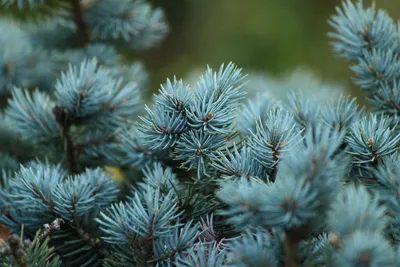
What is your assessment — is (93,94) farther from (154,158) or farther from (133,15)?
(133,15)

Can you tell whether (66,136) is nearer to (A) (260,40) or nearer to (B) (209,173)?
(B) (209,173)

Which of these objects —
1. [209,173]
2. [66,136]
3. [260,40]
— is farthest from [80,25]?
[260,40]

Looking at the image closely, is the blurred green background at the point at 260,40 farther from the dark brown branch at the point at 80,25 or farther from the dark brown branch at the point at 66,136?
the dark brown branch at the point at 66,136

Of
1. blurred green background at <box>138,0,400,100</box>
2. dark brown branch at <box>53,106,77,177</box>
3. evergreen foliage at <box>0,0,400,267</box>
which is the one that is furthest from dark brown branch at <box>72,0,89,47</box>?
blurred green background at <box>138,0,400,100</box>

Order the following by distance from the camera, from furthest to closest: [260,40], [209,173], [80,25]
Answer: [260,40] < [80,25] < [209,173]

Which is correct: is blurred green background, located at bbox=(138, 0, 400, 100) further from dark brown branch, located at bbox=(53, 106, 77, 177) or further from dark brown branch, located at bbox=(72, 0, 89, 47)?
dark brown branch, located at bbox=(53, 106, 77, 177)
